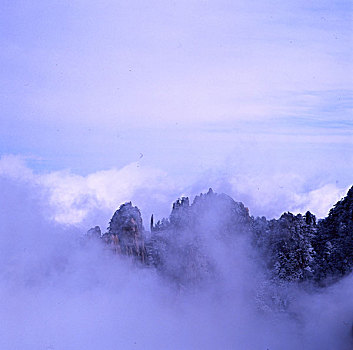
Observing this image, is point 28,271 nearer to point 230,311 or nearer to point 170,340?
point 170,340

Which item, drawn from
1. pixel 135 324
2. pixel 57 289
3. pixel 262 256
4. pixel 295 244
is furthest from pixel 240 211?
pixel 57 289

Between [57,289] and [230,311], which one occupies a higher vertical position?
[57,289]

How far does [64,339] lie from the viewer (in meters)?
120

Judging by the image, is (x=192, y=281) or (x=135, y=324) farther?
(x=192, y=281)

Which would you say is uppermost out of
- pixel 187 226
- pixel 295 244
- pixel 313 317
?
pixel 187 226

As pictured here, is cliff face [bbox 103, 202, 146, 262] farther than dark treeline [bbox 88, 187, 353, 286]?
Yes

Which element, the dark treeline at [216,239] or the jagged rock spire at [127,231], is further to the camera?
the jagged rock spire at [127,231]

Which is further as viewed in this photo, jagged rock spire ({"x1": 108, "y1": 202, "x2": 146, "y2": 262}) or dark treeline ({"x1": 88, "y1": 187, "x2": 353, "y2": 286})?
jagged rock spire ({"x1": 108, "y1": 202, "x2": 146, "y2": 262})

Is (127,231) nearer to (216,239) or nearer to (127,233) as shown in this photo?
(127,233)

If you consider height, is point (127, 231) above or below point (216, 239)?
below

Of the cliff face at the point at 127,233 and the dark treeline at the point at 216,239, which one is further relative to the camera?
the cliff face at the point at 127,233

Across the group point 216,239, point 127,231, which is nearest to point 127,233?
point 127,231

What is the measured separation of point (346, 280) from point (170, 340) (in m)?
42.8

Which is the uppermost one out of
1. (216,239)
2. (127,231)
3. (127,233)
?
(216,239)
